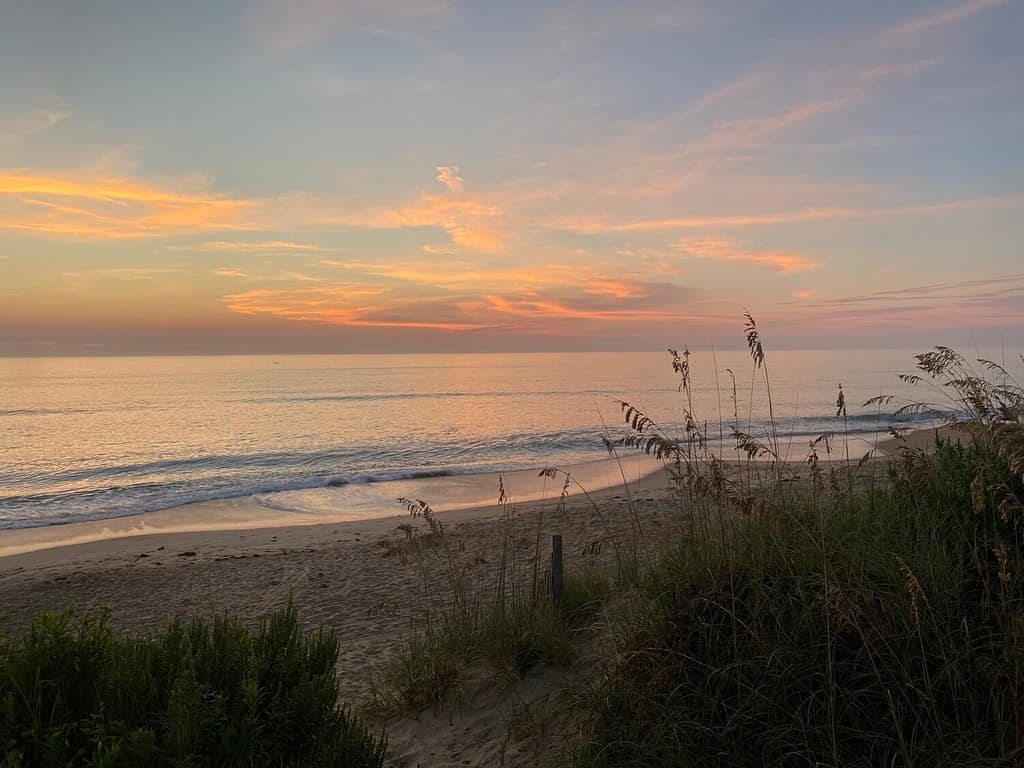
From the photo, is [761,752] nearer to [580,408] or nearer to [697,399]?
[580,408]

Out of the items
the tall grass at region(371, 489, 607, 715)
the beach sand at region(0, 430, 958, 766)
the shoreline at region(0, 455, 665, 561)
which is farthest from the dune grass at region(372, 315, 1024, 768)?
the shoreline at region(0, 455, 665, 561)

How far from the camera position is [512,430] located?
37.1m

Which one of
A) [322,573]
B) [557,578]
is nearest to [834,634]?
[557,578]

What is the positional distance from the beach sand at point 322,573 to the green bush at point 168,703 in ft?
3.92

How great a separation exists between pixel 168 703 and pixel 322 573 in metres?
9.00

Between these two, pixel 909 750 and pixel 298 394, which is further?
pixel 298 394

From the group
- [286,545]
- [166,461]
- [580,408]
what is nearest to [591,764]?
[286,545]

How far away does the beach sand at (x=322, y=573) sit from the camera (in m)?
4.98

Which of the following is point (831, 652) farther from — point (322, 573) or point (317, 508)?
point (317, 508)

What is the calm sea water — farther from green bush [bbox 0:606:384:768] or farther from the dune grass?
green bush [bbox 0:606:384:768]

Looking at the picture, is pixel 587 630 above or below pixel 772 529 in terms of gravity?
below

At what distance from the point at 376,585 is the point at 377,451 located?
67.4 ft

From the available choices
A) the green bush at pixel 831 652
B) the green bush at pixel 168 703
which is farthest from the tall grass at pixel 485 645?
the green bush at pixel 168 703

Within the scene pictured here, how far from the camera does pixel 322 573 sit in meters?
11.3
